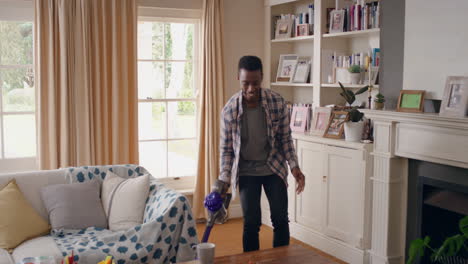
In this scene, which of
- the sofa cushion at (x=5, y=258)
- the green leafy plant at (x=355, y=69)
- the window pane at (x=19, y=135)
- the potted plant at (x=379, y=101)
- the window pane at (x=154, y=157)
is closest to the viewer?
the sofa cushion at (x=5, y=258)

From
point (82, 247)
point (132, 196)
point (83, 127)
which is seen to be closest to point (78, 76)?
point (83, 127)

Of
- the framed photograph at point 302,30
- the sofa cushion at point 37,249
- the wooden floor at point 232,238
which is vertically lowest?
the wooden floor at point 232,238

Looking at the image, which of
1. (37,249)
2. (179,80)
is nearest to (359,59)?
(179,80)

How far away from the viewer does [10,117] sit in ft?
14.7

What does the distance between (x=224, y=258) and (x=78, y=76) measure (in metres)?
2.48

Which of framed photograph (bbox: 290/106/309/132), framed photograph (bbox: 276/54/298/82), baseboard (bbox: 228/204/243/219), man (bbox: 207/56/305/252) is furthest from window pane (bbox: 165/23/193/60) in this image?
man (bbox: 207/56/305/252)

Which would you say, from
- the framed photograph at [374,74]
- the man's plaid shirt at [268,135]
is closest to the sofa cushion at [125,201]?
the man's plaid shirt at [268,135]

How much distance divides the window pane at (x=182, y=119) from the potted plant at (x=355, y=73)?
167 centimetres

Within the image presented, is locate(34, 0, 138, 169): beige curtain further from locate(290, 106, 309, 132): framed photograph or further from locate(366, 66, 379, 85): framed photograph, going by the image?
locate(366, 66, 379, 85): framed photograph

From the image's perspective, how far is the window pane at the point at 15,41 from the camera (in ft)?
14.4

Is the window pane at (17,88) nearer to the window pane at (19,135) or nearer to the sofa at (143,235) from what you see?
the window pane at (19,135)

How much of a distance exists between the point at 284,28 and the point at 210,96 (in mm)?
980

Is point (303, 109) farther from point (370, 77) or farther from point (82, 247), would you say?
point (82, 247)

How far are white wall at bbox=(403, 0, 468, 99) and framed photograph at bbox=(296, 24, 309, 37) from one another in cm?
138
